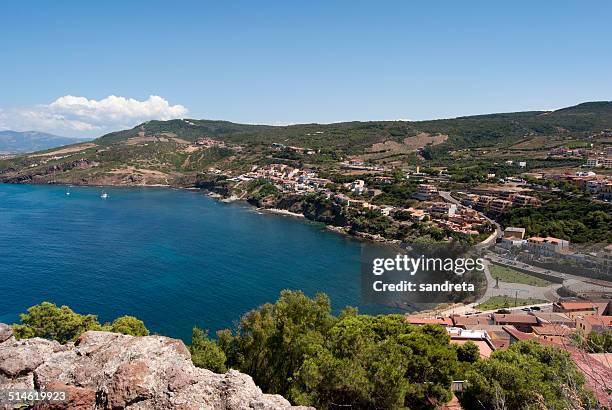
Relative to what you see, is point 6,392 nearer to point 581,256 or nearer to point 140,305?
point 140,305

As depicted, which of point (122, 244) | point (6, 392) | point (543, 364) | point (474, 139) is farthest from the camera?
point (474, 139)

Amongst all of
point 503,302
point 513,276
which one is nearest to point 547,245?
point 513,276

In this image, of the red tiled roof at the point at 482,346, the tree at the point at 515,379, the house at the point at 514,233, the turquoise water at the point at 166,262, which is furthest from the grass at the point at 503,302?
the tree at the point at 515,379

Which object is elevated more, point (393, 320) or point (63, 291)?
point (393, 320)

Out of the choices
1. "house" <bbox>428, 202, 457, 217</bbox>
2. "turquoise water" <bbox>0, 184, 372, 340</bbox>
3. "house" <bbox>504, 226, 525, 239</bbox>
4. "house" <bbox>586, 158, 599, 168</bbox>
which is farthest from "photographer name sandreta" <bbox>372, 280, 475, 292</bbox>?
"house" <bbox>586, 158, 599, 168</bbox>

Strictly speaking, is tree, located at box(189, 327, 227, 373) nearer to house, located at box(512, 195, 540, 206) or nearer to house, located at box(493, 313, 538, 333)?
house, located at box(493, 313, 538, 333)

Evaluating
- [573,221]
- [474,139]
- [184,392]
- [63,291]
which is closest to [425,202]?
[573,221]
